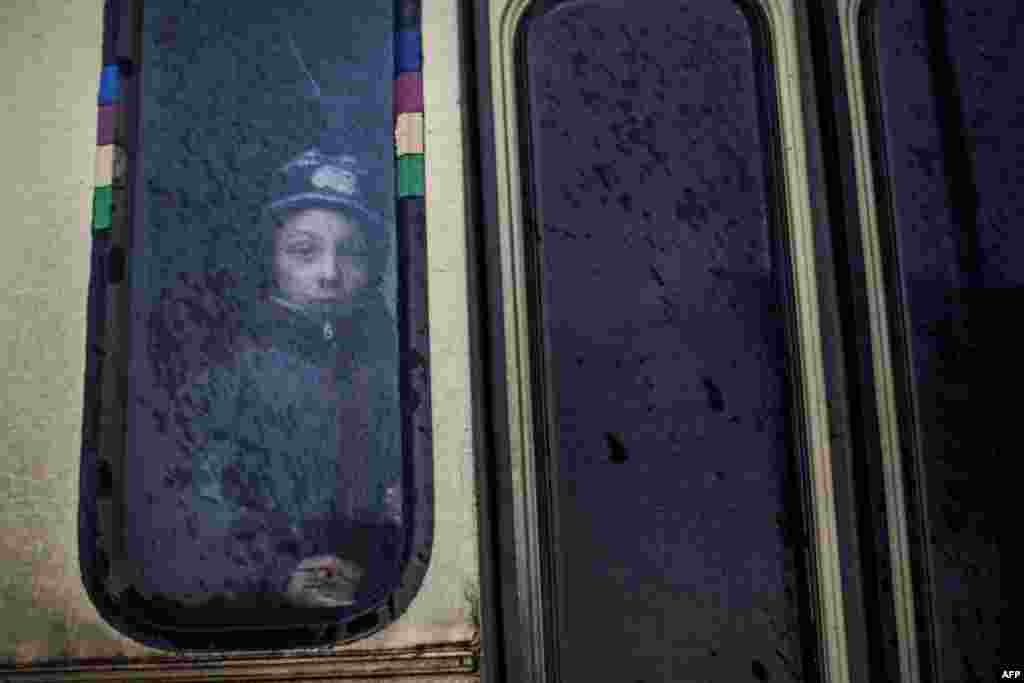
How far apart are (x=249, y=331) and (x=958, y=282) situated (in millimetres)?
1047

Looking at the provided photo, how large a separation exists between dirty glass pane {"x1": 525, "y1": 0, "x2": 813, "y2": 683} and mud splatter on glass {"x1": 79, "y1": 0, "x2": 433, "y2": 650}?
23cm

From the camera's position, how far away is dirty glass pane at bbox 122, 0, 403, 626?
3.86 ft

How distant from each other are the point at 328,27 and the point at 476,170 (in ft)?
1.20

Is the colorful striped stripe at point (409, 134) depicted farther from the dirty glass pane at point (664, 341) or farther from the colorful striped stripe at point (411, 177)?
the dirty glass pane at point (664, 341)

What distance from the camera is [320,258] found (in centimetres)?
124

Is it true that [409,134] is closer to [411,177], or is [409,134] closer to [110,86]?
[411,177]

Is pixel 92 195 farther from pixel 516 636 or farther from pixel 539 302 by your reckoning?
pixel 516 636

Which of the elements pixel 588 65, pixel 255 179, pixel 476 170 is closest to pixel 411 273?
pixel 476 170

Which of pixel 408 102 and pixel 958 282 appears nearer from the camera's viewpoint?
pixel 958 282

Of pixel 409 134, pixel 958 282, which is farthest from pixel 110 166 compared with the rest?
pixel 958 282

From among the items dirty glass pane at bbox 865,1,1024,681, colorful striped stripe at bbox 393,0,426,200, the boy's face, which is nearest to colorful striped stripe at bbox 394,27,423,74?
colorful striped stripe at bbox 393,0,426,200

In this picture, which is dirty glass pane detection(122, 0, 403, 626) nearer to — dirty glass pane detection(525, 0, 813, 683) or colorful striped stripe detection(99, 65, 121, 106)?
colorful striped stripe detection(99, 65, 121, 106)

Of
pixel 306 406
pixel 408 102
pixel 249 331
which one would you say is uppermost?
pixel 408 102

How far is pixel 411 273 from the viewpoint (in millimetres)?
1213
